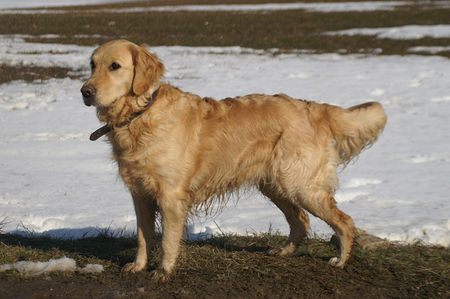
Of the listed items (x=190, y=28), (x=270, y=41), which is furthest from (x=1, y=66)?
(x=190, y=28)

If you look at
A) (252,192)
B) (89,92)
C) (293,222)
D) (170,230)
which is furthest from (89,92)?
(293,222)

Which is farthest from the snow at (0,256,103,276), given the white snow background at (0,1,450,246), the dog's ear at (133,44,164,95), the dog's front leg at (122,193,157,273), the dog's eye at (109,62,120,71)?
the dog's eye at (109,62,120,71)

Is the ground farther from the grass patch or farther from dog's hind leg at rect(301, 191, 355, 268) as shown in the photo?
dog's hind leg at rect(301, 191, 355, 268)

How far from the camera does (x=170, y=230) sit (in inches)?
161

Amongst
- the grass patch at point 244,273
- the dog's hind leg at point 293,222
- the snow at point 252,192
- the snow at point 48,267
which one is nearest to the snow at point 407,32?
the snow at point 252,192

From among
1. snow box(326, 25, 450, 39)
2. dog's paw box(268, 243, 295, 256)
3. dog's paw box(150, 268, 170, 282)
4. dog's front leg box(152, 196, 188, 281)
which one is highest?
snow box(326, 25, 450, 39)

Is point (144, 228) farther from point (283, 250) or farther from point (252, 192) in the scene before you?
point (283, 250)

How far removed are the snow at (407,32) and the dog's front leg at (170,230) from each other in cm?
1709

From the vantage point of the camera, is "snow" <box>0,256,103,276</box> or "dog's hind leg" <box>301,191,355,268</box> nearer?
"snow" <box>0,256,103,276</box>

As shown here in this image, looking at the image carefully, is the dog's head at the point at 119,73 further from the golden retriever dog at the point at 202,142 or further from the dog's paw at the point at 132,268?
Answer: the dog's paw at the point at 132,268

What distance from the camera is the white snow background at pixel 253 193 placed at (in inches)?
223

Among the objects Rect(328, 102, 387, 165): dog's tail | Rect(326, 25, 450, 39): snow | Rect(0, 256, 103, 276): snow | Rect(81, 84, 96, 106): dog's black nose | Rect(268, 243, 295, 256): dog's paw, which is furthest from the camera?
Rect(326, 25, 450, 39): snow

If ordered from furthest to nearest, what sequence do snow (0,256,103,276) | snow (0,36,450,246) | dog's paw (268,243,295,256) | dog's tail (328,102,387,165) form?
snow (0,36,450,246)
dog's paw (268,243,295,256)
dog's tail (328,102,387,165)
snow (0,256,103,276)

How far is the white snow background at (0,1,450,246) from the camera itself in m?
5.67
